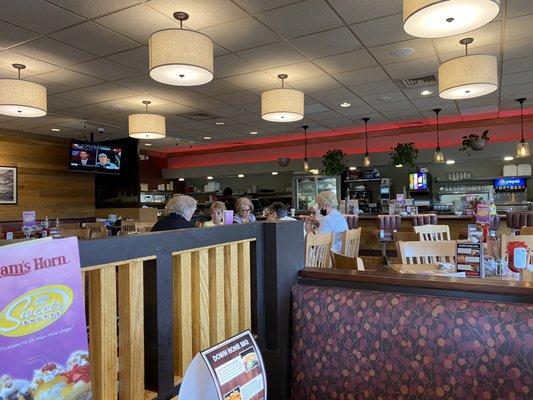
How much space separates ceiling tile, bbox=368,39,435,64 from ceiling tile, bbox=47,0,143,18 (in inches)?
106

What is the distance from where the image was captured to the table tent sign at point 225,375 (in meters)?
1.08

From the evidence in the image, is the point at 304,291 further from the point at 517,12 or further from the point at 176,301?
the point at 517,12

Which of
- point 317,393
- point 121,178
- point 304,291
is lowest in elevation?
point 317,393

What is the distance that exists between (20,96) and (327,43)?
342 cm

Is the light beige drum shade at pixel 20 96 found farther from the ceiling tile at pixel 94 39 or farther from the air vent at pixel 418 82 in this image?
the air vent at pixel 418 82

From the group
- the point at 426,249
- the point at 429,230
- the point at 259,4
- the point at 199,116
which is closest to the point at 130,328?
the point at 426,249

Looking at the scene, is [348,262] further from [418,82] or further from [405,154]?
[405,154]

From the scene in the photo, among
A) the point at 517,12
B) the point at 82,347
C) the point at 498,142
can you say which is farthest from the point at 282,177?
the point at 82,347

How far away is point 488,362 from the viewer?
1.49m

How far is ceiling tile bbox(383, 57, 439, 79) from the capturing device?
5254 millimetres

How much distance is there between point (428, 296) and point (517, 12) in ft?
11.7

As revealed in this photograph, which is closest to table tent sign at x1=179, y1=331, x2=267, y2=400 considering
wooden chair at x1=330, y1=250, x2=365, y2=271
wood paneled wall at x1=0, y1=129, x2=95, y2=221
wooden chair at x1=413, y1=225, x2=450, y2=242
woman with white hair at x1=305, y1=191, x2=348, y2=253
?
wooden chair at x1=330, y1=250, x2=365, y2=271

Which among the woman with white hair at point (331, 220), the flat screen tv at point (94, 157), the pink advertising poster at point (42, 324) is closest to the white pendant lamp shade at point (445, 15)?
the woman with white hair at point (331, 220)

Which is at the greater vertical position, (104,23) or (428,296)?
(104,23)
